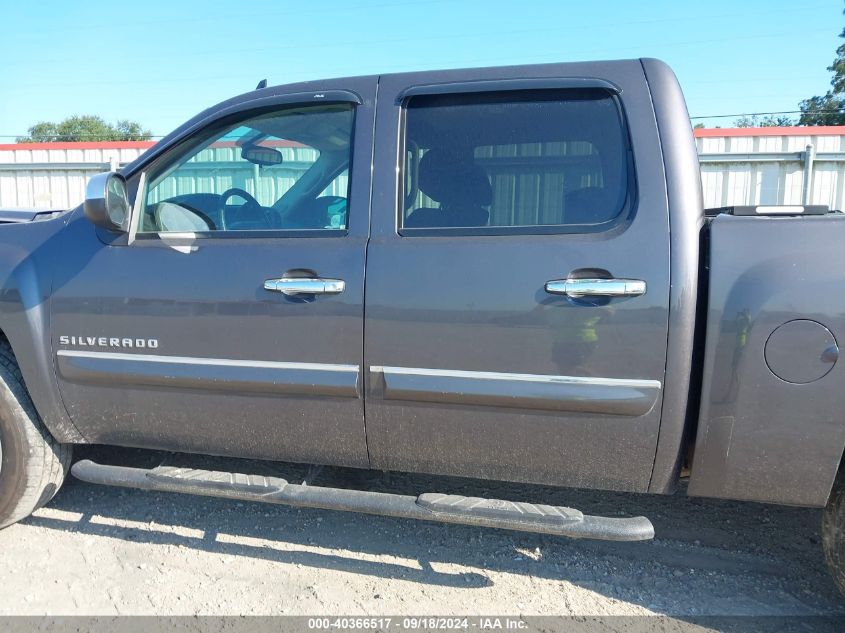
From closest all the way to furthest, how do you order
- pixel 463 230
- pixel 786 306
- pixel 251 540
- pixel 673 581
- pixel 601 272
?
pixel 786 306 → pixel 601 272 → pixel 463 230 → pixel 673 581 → pixel 251 540

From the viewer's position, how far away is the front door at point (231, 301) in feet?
7.89

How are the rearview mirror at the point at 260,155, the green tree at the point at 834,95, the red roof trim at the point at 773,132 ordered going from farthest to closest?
the green tree at the point at 834,95 < the red roof trim at the point at 773,132 < the rearview mirror at the point at 260,155

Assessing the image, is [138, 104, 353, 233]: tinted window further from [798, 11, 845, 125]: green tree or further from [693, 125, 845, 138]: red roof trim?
[798, 11, 845, 125]: green tree

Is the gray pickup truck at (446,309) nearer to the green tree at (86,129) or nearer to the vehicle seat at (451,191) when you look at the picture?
the vehicle seat at (451,191)

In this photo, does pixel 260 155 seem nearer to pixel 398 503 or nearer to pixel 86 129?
pixel 398 503

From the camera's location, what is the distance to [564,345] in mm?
2180

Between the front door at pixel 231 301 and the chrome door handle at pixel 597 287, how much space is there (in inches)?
28.1

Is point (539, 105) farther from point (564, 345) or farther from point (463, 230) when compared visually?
point (564, 345)

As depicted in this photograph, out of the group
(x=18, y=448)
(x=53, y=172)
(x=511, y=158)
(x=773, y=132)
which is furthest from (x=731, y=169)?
(x=53, y=172)

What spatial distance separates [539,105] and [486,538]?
1923 mm

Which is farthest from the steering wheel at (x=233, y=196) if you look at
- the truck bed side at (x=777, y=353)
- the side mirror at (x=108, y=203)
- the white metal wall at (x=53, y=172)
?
the white metal wall at (x=53, y=172)

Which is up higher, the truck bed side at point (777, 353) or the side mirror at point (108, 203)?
the side mirror at point (108, 203)

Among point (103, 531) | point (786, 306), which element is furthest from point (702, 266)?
point (103, 531)

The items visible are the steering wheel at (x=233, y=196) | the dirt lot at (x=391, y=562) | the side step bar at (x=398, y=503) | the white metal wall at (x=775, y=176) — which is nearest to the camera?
the side step bar at (x=398, y=503)
